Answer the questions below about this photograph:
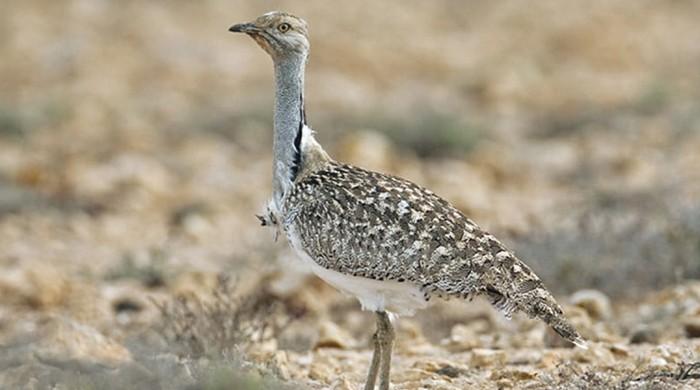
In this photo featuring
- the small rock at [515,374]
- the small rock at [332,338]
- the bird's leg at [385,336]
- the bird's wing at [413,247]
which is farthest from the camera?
the small rock at [332,338]

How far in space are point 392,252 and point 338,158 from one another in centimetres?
664

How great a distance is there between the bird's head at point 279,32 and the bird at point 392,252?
55 centimetres

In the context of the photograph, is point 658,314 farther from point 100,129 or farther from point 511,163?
point 100,129

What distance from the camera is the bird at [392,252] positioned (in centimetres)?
521

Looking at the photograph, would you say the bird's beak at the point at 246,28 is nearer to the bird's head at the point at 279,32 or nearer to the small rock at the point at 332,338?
the bird's head at the point at 279,32

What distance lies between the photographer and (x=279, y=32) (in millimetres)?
5793

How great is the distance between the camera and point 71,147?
1255 cm

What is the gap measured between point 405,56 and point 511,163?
453 centimetres

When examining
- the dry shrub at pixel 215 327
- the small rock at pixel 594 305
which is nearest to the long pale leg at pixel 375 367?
the dry shrub at pixel 215 327

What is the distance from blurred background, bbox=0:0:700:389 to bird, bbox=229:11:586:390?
1.44 ft

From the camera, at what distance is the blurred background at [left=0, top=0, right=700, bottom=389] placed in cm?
623

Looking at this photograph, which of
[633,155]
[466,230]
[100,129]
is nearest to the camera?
[466,230]

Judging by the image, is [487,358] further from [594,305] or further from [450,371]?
[594,305]

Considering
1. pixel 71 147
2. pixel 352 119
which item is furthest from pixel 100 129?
pixel 352 119
